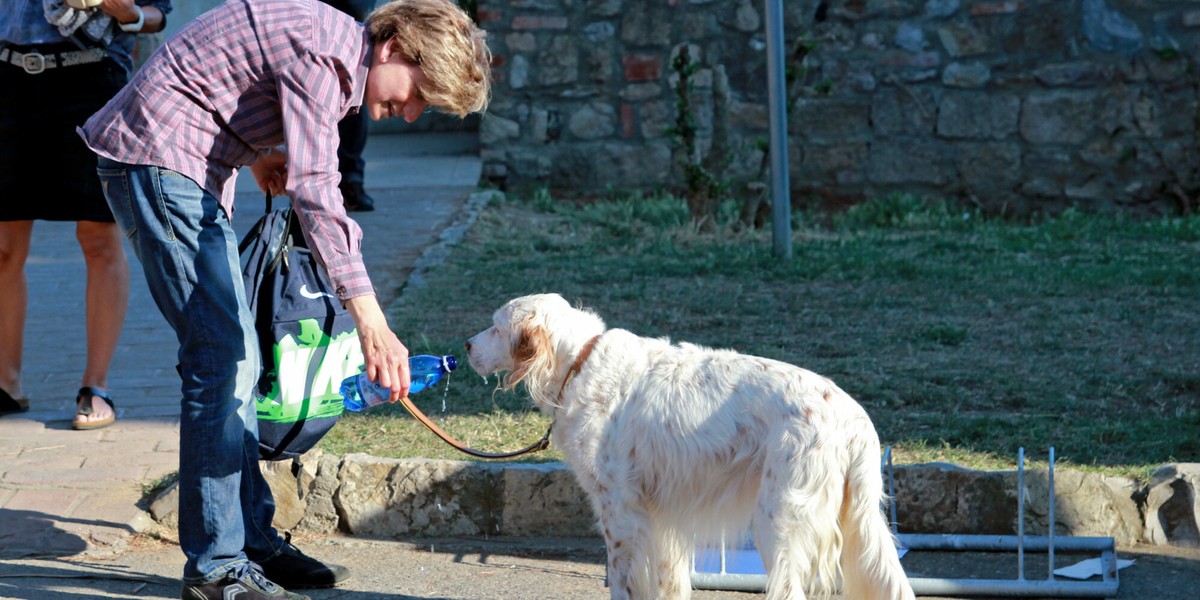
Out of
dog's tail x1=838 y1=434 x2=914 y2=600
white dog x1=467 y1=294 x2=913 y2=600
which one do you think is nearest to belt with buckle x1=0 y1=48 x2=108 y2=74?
white dog x1=467 y1=294 x2=913 y2=600

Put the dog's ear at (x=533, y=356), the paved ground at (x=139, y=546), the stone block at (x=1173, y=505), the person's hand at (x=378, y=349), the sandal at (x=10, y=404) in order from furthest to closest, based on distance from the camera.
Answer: the sandal at (x=10, y=404)
the stone block at (x=1173, y=505)
the paved ground at (x=139, y=546)
the dog's ear at (x=533, y=356)
the person's hand at (x=378, y=349)

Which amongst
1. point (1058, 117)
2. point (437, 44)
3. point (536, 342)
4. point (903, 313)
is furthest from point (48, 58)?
point (1058, 117)

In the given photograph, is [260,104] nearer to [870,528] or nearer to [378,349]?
[378,349]

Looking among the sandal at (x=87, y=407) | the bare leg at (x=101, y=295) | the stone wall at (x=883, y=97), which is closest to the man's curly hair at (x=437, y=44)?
the bare leg at (x=101, y=295)

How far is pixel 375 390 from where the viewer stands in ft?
11.0

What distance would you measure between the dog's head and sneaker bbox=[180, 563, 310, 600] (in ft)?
2.76

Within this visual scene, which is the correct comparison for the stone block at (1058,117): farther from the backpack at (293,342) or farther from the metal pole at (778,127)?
the backpack at (293,342)

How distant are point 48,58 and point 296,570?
92.9 inches

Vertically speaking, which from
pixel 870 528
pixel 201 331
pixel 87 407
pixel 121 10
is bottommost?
pixel 87 407

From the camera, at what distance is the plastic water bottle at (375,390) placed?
138 inches

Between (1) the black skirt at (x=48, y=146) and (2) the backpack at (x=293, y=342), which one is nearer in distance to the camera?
(2) the backpack at (x=293, y=342)

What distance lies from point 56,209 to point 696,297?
338 centimetres

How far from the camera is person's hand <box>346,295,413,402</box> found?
117 inches

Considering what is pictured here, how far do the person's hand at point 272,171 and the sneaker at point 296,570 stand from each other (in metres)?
1.07
